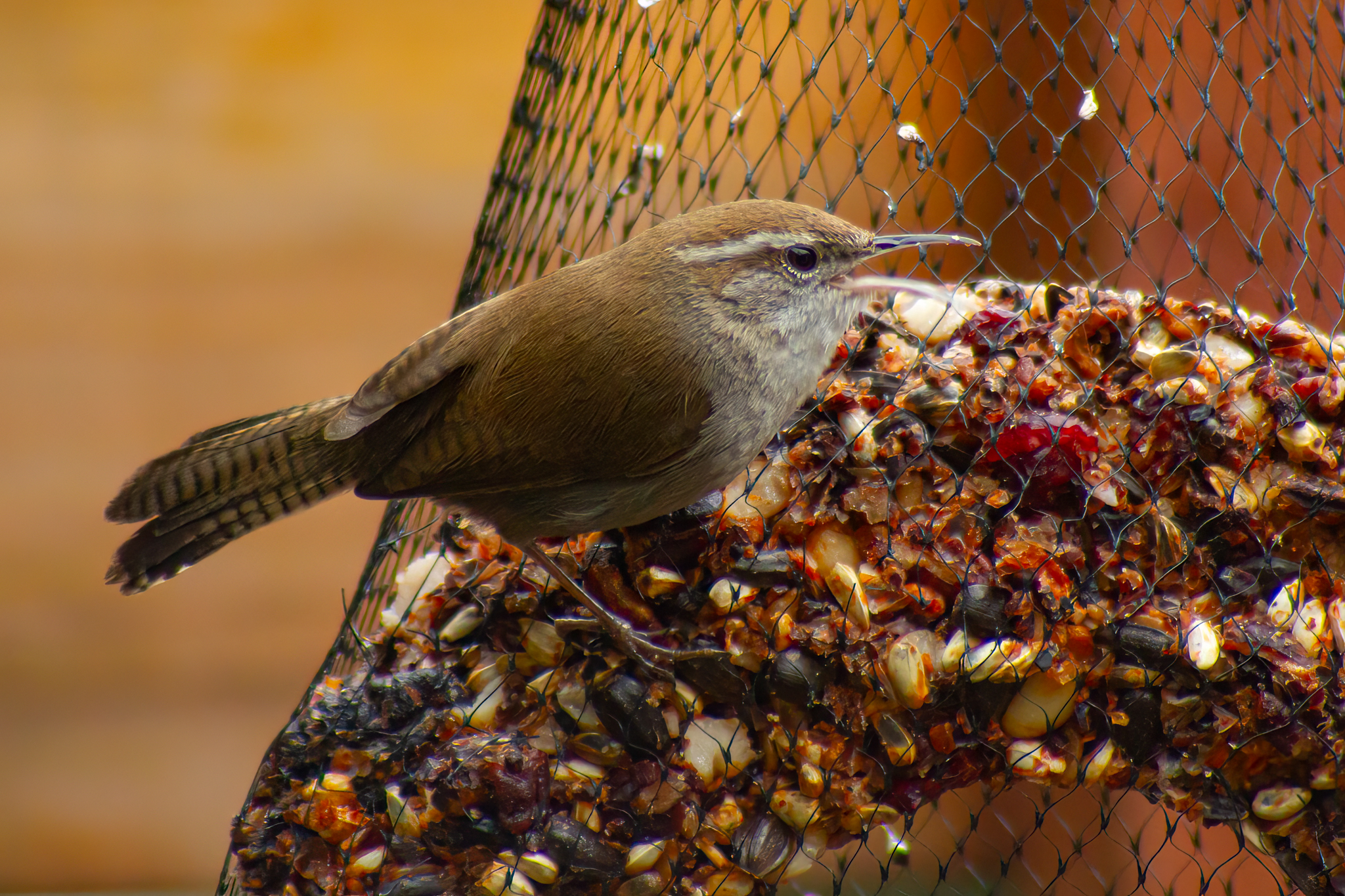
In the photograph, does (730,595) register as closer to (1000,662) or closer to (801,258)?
(1000,662)

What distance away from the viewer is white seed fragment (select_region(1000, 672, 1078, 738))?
1.58 m

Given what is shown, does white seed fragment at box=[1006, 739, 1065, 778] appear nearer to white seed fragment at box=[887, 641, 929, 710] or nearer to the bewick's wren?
white seed fragment at box=[887, 641, 929, 710]

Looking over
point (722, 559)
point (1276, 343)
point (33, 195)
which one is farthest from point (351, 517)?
point (1276, 343)

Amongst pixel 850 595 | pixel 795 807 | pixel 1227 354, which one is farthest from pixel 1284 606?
pixel 795 807

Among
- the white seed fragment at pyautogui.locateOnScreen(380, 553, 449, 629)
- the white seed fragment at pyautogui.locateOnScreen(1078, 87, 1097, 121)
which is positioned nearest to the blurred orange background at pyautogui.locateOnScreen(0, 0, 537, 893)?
the white seed fragment at pyautogui.locateOnScreen(380, 553, 449, 629)

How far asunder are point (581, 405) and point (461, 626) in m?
0.41

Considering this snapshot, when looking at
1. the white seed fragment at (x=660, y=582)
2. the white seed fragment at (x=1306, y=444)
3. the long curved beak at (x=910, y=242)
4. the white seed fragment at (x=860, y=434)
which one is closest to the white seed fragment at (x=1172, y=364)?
the white seed fragment at (x=1306, y=444)

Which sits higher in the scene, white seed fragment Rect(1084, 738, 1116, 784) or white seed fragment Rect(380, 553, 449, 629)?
white seed fragment Rect(380, 553, 449, 629)

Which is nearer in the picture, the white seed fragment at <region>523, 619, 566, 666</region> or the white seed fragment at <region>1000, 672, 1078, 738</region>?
the white seed fragment at <region>1000, 672, 1078, 738</region>

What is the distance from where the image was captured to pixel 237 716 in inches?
148

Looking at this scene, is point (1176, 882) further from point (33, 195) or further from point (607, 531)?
point (33, 195)

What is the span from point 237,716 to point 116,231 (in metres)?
1.66

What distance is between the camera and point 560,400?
1754mm

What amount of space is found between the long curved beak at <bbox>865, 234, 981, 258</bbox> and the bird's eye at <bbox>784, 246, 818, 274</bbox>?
9 centimetres
